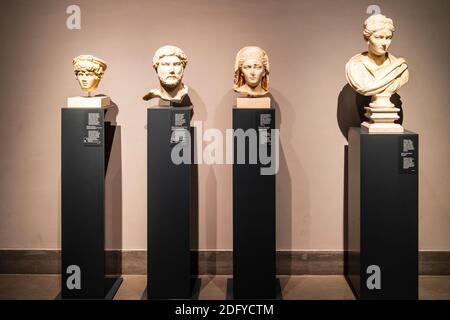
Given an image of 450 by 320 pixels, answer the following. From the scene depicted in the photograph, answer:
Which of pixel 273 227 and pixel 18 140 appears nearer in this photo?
pixel 273 227

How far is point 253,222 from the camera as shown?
18.0 ft

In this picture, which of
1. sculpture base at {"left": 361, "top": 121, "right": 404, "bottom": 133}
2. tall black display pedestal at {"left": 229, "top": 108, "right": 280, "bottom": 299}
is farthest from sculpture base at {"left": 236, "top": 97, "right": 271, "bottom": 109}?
sculpture base at {"left": 361, "top": 121, "right": 404, "bottom": 133}

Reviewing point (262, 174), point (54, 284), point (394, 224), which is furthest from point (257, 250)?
point (54, 284)

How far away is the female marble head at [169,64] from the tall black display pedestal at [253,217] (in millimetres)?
489

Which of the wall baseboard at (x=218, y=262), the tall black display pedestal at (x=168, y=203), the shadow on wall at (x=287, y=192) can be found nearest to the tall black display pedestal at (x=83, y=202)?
the tall black display pedestal at (x=168, y=203)

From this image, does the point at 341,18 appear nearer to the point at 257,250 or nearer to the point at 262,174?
A: the point at 262,174

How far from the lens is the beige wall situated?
19.8ft

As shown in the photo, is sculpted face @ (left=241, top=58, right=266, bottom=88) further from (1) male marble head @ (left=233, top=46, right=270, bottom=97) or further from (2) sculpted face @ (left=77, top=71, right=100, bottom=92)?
→ (2) sculpted face @ (left=77, top=71, right=100, bottom=92)

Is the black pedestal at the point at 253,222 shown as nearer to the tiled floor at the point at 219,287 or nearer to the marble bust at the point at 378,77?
the tiled floor at the point at 219,287

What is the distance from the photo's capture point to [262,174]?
545 centimetres

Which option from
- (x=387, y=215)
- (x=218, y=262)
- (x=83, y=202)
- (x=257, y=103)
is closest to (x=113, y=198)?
(x=83, y=202)

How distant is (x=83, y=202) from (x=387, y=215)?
2.19 metres

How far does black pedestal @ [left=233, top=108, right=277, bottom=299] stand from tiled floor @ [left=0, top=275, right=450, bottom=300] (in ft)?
0.75
